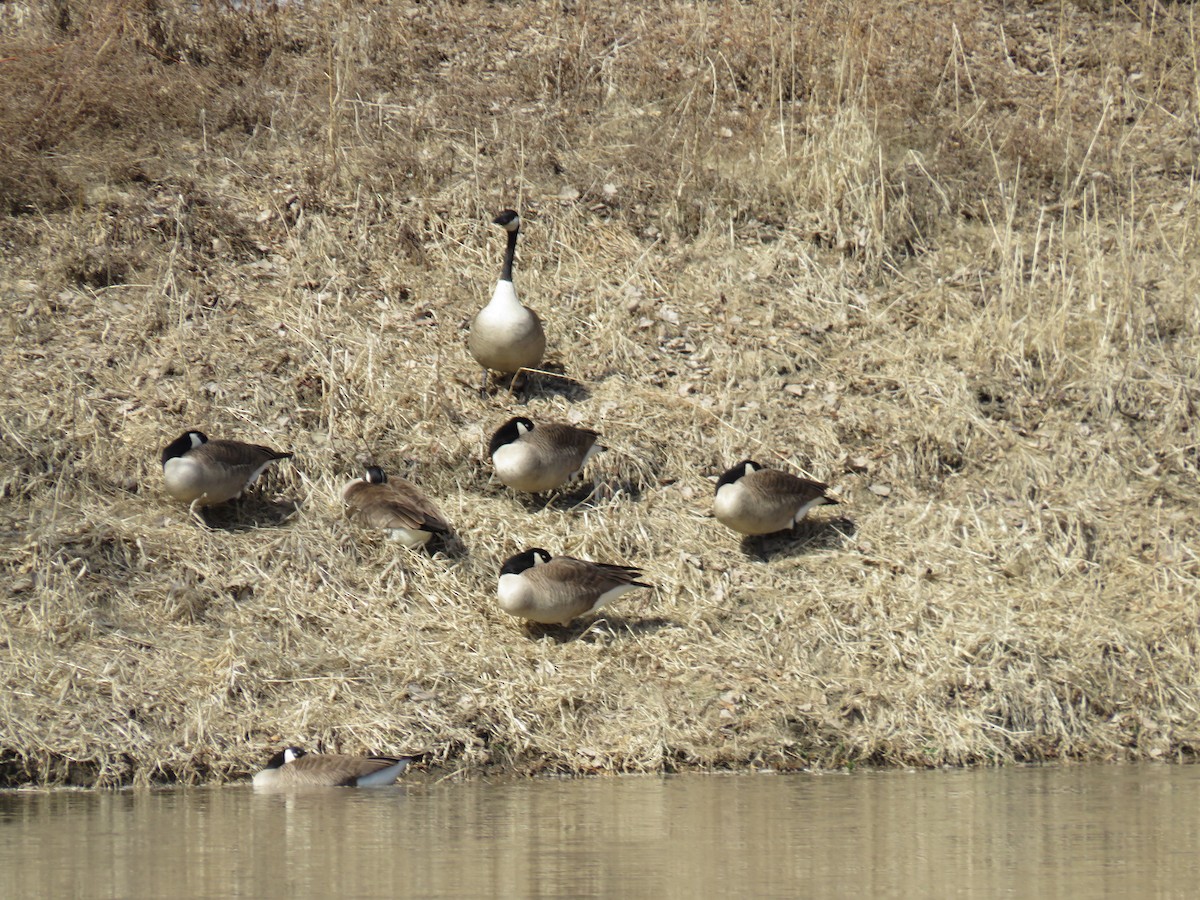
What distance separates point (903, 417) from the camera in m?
12.0

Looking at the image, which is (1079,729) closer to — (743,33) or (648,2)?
(743,33)

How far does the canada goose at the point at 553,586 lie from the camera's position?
9.62 metres

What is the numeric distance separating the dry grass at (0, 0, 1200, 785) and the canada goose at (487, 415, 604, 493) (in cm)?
40

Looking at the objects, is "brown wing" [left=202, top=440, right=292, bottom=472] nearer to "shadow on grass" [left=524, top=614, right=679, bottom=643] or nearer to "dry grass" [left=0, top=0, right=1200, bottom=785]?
"dry grass" [left=0, top=0, right=1200, bottom=785]

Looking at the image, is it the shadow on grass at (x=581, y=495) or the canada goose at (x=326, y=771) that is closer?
the canada goose at (x=326, y=771)

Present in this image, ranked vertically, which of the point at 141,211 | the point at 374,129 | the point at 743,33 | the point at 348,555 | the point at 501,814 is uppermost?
the point at 743,33

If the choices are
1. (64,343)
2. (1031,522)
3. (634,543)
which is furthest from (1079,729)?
(64,343)

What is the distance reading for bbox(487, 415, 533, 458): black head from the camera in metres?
10.8

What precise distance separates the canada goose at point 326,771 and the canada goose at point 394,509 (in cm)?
233

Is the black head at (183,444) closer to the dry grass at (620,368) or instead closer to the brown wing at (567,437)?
the dry grass at (620,368)

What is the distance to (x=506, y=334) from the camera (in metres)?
11.6

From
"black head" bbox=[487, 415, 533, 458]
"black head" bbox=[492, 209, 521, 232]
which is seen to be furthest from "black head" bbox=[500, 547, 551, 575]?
"black head" bbox=[492, 209, 521, 232]

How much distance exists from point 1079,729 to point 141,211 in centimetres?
908

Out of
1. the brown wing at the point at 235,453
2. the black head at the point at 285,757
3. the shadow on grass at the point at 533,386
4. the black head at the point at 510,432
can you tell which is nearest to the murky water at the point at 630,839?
the black head at the point at 285,757
